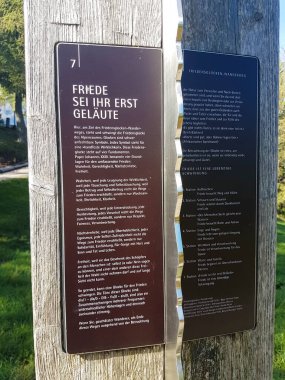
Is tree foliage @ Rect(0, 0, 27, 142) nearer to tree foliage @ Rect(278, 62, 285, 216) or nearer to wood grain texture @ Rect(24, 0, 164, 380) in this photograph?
wood grain texture @ Rect(24, 0, 164, 380)

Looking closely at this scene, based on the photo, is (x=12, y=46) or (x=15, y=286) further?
(x=12, y=46)

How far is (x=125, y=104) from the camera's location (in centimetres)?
172

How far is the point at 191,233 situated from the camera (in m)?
1.84

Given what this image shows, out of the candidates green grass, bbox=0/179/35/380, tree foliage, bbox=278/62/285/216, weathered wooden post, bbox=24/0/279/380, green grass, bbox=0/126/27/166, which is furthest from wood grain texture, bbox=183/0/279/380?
tree foliage, bbox=278/62/285/216

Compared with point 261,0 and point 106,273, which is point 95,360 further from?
point 261,0

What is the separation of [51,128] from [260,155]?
3.06 ft

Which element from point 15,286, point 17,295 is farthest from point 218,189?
point 15,286

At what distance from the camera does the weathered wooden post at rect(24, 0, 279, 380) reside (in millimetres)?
1597

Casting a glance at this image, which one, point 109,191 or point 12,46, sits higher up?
point 12,46

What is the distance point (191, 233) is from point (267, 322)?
0.62m

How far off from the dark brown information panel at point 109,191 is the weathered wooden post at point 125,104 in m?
0.03

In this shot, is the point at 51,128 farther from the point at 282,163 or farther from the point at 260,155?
the point at 282,163

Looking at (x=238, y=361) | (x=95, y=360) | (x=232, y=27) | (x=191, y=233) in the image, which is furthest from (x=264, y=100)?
(x=95, y=360)

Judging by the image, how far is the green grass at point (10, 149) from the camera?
659 centimetres
